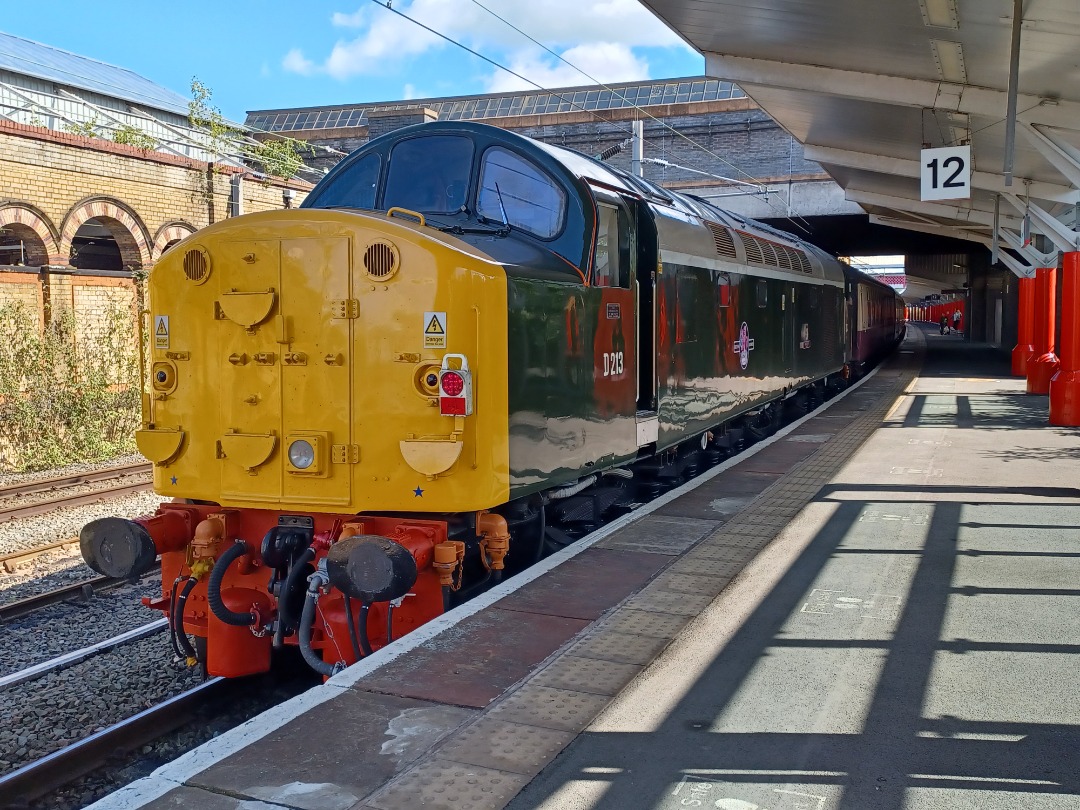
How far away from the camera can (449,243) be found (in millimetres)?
5613

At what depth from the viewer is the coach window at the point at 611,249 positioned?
698cm

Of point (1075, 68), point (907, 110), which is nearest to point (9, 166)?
point (907, 110)

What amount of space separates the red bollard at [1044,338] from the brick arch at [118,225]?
56.1ft

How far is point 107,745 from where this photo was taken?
17.4 feet

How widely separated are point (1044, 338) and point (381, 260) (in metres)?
18.6

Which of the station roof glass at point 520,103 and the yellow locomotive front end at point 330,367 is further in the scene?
the station roof glass at point 520,103

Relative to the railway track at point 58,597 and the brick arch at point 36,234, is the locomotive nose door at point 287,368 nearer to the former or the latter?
the railway track at point 58,597

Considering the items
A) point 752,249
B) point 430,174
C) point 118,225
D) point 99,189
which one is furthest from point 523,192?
point 118,225

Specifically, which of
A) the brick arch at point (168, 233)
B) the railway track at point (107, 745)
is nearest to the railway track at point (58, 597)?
the railway track at point (107, 745)

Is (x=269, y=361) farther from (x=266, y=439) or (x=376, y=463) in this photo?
(x=376, y=463)

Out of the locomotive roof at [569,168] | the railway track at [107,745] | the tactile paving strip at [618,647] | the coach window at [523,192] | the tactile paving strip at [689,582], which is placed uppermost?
the locomotive roof at [569,168]

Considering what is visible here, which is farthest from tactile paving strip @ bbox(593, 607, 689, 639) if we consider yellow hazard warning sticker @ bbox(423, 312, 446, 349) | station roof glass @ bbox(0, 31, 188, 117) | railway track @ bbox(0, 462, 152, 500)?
station roof glass @ bbox(0, 31, 188, 117)

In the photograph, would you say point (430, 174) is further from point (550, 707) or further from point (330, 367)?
point (550, 707)

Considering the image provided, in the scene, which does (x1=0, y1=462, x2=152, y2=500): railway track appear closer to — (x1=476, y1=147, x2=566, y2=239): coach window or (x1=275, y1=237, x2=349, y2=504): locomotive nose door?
(x1=275, y1=237, x2=349, y2=504): locomotive nose door
